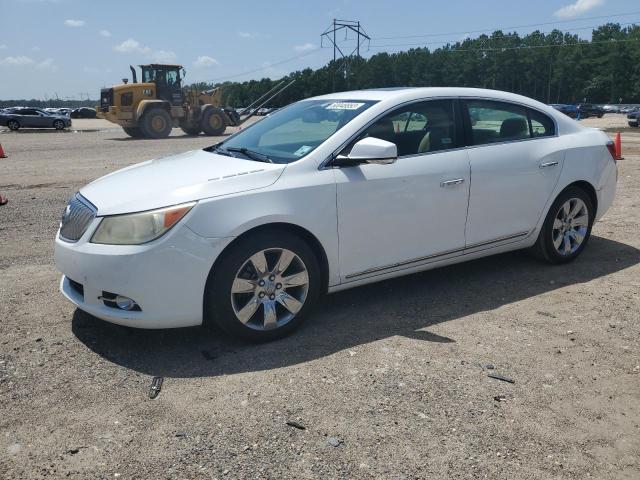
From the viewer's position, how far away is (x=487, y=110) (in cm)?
490

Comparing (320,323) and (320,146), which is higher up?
(320,146)

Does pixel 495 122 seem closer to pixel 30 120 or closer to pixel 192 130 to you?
pixel 192 130

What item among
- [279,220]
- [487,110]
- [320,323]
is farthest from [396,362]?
[487,110]

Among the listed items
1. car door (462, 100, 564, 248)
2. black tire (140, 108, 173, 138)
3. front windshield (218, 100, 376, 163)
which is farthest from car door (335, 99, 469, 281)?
black tire (140, 108, 173, 138)

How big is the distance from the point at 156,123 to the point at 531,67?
108684mm

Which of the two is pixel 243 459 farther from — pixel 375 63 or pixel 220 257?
pixel 375 63

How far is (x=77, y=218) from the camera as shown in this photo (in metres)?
3.77

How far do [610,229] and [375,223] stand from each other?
4.11 metres

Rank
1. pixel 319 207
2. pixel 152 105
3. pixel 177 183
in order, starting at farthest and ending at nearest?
pixel 152 105 → pixel 319 207 → pixel 177 183

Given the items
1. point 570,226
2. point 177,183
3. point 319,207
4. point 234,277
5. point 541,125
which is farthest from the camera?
point 570,226

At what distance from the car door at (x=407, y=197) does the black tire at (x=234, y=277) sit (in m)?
0.30

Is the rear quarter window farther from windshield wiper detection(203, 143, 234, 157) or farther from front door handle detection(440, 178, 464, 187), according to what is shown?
windshield wiper detection(203, 143, 234, 157)

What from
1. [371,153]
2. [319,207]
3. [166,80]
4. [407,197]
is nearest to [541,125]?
[407,197]

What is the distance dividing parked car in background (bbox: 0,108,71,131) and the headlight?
1423 inches
